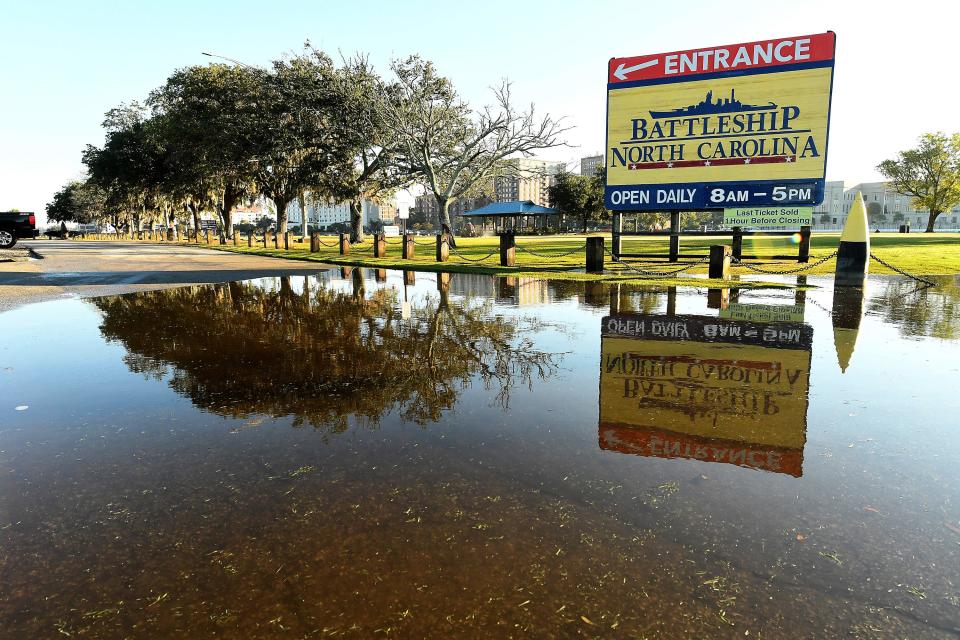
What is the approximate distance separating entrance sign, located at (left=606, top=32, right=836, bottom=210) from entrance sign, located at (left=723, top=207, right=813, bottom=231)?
0.80ft

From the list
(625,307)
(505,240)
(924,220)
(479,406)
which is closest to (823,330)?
(625,307)

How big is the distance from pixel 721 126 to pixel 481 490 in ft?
58.3

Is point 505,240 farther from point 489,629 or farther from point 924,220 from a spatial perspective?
point 924,220

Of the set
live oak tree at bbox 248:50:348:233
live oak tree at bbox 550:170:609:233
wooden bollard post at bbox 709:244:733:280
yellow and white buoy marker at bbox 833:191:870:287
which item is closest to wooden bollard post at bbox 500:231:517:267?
wooden bollard post at bbox 709:244:733:280

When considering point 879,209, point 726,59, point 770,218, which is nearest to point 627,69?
point 726,59

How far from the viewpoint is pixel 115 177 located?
184ft

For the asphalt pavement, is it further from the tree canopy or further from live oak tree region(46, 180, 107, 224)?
live oak tree region(46, 180, 107, 224)

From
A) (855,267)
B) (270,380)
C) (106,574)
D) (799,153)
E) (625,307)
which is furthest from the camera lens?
(799,153)

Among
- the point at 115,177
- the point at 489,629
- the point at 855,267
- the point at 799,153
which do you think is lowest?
the point at 489,629

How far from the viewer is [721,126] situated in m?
17.5

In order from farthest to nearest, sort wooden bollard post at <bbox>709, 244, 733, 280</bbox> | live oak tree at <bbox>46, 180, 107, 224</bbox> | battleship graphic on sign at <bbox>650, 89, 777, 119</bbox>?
live oak tree at <bbox>46, 180, 107, 224</bbox> < battleship graphic on sign at <bbox>650, 89, 777, 119</bbox> < wooden bollard post at <bbox>709, 244, 733, 280</bbox>

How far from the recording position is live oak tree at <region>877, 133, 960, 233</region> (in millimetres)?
64188

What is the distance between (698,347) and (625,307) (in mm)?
3552

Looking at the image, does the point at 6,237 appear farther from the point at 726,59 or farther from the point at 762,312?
the point at 762,312
